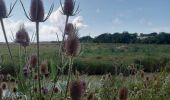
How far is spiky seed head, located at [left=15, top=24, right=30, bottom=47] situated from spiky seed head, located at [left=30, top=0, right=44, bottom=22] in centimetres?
40

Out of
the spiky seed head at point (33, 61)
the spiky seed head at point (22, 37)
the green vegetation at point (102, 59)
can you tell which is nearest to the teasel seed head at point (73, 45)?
the green vegetation at point (102, 59)

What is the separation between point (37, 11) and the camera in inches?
100

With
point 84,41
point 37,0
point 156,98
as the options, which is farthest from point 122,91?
point 156,98

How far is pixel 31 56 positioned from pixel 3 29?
79 cm

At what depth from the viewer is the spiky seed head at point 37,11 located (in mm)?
2541

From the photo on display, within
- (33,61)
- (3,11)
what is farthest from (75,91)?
(33,61)

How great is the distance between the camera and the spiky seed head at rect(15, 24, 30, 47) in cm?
301

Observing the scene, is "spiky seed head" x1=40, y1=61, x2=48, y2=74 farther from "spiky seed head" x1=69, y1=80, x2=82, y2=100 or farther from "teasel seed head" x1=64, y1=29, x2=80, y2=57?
"spiky seed head" x1=69, y1=80, x2=82, y2=100

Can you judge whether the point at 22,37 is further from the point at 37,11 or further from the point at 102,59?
the point at 102,59

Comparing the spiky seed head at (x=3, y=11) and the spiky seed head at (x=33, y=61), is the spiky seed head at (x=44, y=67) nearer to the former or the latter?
the spiky seed head at (x=33, y=61)

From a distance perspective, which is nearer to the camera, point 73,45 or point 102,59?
point 73,45

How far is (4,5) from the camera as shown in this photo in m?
2.73

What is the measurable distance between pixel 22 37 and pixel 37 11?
562mm

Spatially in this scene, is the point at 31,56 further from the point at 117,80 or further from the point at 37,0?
the point at 117,80
